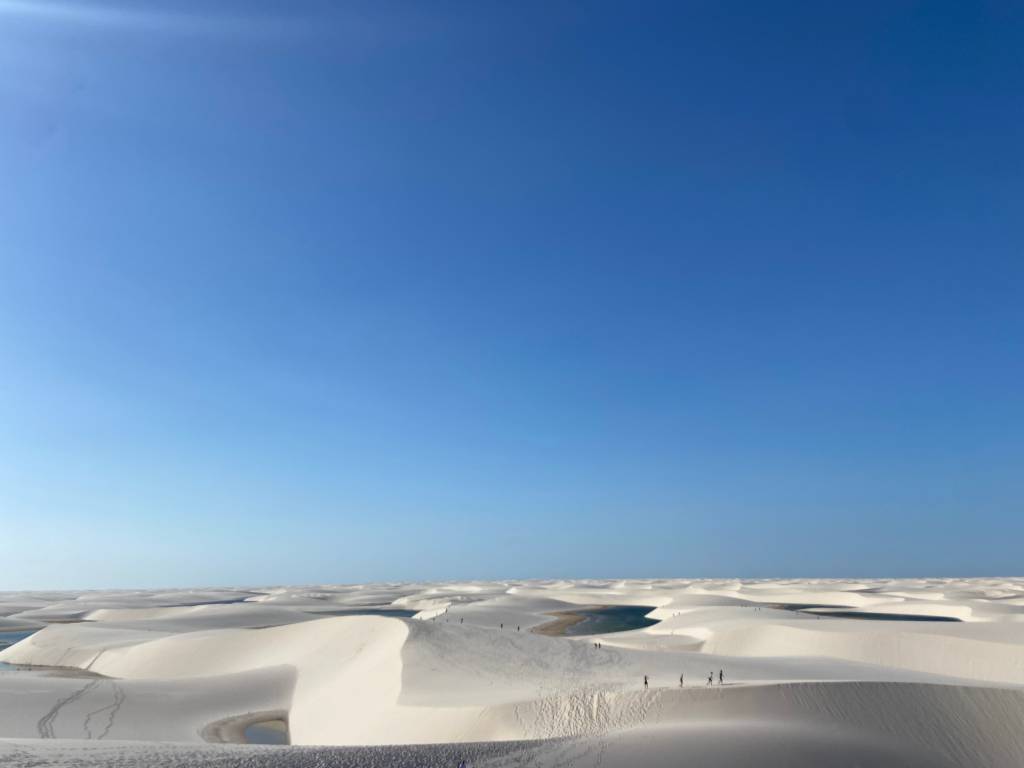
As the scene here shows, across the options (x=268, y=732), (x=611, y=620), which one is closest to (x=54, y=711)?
(x=268, y=732)

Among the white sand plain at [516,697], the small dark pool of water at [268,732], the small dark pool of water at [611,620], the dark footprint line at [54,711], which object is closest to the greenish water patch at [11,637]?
the white sand plain at [516,697]

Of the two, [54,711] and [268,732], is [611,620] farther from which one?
[54,711]

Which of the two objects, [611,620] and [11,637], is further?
[611,620]

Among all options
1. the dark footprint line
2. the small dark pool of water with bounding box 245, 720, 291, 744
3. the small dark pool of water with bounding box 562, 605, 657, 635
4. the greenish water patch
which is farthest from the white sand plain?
the greenish water patch

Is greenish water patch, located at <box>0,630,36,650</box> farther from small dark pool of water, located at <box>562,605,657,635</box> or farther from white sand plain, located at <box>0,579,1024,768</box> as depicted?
small dark pool of water, located at <box>562,605,657,635</box>

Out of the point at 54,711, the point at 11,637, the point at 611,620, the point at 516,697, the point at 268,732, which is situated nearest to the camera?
the point at 516,697

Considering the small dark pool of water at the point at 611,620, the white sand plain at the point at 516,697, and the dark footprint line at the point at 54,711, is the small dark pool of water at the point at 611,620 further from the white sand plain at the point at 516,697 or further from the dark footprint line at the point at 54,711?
the dark footprint line at the point at 54,711

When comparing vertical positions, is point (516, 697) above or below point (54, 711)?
above
